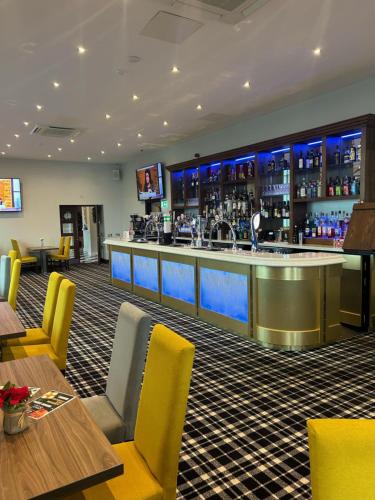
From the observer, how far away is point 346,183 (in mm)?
6316

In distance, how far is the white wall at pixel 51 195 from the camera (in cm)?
1241

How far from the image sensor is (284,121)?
7.63 m

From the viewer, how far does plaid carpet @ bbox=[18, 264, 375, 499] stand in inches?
95.8

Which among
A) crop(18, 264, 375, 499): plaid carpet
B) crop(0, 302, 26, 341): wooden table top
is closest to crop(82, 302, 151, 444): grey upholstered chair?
crop(18, 264, 375, 499): plaid carpet

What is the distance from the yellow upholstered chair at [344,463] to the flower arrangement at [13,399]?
1138mm

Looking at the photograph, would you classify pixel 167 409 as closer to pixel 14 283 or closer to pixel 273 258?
pixel 273 258

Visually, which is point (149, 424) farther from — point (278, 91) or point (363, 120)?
point (278, 91)

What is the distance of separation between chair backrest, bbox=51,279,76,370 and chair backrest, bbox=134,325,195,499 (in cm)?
147

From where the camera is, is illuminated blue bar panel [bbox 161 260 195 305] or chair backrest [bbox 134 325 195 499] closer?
chair backrest [bbox 134 325 195 499]

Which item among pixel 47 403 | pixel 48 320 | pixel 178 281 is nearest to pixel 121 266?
pixel 178 281

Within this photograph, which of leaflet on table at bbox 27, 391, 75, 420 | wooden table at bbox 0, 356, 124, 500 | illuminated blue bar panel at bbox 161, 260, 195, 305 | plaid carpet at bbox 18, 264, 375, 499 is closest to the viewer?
wooden table at bbox 0, 356, 124, 500

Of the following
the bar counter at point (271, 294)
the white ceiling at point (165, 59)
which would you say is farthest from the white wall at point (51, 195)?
the bar counter at point (271, 294)

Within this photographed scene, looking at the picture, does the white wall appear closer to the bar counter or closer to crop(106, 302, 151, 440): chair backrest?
the bar counter

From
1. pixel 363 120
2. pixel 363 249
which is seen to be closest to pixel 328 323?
pixel 363 249
